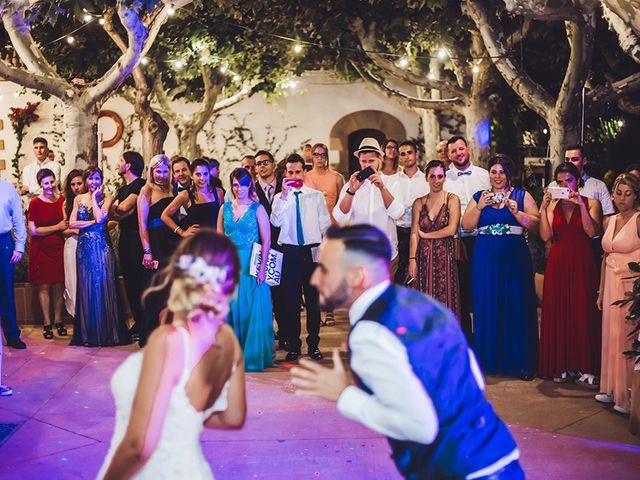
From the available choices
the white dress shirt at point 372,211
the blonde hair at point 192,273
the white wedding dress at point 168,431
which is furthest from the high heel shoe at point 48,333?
the blonde hair at point 192,273

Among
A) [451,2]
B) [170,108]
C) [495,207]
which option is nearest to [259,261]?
[495,207]

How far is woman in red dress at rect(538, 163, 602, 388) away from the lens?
696 centimetres

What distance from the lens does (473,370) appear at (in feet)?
8.85

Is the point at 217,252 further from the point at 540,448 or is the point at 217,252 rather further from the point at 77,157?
the point at 77,157

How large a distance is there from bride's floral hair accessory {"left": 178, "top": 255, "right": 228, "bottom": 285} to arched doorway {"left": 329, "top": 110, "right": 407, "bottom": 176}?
1673 cm

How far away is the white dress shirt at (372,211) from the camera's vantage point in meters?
7.84

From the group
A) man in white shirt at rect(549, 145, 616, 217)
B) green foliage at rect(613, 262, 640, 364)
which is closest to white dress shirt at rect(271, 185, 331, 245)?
man in white shirt at rect(549, 145, 616, 217)

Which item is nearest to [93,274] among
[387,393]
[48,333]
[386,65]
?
[48,333]

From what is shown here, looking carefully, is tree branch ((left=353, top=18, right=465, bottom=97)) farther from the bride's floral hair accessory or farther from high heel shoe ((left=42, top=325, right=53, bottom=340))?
the bride's floral hair accessory

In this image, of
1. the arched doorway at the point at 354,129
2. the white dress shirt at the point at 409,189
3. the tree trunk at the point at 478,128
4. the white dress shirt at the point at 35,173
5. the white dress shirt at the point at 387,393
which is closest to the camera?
the white dress shirt at the point at 387,393

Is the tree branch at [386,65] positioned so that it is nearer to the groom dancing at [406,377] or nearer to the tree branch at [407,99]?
the tree branch at [407,99]

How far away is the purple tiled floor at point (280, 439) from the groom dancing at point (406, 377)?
241 cm

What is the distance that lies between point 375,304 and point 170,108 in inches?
616

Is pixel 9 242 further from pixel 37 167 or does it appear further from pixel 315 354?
pixel 37 167
